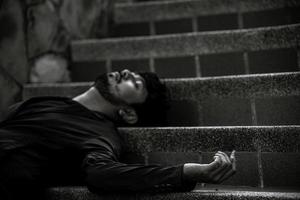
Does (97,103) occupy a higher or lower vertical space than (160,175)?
higher

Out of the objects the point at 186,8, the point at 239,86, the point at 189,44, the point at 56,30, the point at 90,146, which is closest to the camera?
the point at 90,146

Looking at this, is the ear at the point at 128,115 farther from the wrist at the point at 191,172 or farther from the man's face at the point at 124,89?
the wrist at the point at 191,172

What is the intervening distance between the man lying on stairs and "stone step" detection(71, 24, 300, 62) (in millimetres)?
443

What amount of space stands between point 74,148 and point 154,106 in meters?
0.58

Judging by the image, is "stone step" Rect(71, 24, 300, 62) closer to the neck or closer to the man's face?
the man's face

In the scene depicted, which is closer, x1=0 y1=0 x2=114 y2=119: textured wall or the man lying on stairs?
the man lying on stairs

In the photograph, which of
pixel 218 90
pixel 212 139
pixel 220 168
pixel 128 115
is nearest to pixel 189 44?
pixel 218 90

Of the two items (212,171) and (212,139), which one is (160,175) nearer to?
(212,171)

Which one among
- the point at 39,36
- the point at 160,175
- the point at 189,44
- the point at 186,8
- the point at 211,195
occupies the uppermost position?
the point at 186,8

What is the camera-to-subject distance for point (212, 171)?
1.48 meters

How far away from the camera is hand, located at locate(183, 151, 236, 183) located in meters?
1.48

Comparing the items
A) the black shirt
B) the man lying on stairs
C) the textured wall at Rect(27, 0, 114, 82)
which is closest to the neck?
the man lying on stairs

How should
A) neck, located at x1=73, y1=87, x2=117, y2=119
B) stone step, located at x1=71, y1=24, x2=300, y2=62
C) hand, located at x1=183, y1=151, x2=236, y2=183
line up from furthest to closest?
stone step, located at x1=71, y1=24, x2=300, y2=62 → neck, located at x1=73, y1=87, x2=117, y2=119 → hand, located at x1=183, y1=151, x2=236, y2=183

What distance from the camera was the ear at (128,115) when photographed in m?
2.21
